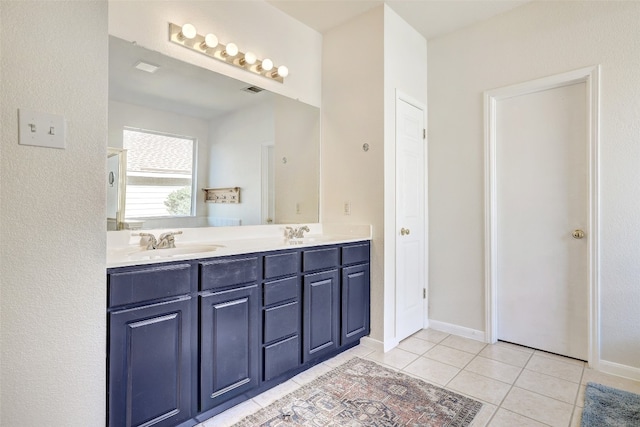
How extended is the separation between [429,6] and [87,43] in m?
2.36

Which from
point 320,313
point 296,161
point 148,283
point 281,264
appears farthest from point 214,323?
point 296,161

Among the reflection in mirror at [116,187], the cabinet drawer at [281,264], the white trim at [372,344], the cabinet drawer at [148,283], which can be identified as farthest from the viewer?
the white trim at [372,344]

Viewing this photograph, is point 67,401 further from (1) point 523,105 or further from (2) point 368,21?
(1) point 523,105

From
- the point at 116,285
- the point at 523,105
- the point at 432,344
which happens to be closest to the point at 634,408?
the point at 432,344

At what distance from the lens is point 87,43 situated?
4.17ft

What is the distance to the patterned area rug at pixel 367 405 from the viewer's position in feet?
5.64

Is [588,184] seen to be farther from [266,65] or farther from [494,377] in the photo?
[266,65]

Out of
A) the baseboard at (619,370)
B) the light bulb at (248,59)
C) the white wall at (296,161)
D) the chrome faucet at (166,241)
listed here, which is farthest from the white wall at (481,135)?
the chrome faucet at (166,241)

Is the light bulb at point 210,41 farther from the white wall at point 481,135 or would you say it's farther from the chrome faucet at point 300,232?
the white wall at point 481,135

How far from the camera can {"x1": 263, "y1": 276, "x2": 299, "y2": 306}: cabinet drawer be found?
1954 millimetres

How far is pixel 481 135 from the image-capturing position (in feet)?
9.23

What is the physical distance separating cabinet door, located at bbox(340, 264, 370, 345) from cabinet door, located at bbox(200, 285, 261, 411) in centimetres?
78

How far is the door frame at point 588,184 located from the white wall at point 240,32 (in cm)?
150

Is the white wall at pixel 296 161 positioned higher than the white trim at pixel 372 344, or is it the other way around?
the white wall at pixel 296 161
